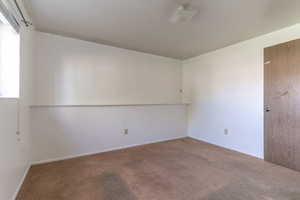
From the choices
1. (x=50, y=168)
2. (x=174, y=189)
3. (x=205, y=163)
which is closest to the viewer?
(x=174, y=189)

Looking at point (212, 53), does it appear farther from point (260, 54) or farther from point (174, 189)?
point (174, 189)

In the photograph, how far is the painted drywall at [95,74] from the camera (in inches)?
97.1

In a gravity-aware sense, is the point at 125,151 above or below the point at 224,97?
below

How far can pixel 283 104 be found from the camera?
2213 mm

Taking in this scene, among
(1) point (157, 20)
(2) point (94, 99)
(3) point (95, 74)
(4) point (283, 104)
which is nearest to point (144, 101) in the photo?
(2) point (94, 99)

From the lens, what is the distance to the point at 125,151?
2.89m

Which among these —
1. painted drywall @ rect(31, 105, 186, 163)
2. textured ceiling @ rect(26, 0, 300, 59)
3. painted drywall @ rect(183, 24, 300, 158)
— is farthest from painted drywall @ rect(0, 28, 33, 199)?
painted drywall @ rect(183, 24, 300, 158)

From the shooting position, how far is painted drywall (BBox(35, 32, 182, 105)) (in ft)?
8.09

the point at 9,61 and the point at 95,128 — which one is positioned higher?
the point at 9,61

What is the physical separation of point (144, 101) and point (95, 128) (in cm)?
130

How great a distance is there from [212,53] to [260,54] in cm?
101

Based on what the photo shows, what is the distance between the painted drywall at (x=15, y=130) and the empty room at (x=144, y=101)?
0.02 meters

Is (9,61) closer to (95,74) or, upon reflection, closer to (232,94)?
(95,74)

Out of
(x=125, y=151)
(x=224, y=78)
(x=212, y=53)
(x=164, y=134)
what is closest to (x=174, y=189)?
(x=125, y=151)
